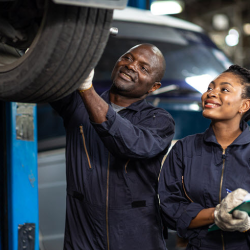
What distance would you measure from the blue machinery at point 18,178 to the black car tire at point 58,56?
408 millimetres

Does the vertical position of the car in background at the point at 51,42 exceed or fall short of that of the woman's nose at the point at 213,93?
it exceeds it

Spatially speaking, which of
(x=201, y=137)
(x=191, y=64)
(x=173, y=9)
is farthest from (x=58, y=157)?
(x=173, y=9)

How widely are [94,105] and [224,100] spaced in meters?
0.49

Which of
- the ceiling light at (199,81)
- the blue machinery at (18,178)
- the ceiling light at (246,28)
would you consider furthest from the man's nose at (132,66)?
the ceiling light at (246,28)

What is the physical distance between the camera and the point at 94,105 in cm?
138

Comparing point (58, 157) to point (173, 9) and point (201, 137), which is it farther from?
point (173, 9)

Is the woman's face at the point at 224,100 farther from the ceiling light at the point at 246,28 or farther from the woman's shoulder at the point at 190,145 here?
the ceiling light at the point at 246,28

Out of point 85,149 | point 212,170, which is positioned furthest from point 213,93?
point 85,149

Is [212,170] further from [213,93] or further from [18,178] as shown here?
[18,178]

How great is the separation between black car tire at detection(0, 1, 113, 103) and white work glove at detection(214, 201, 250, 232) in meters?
0.61

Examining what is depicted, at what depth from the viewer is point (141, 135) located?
1.50 meters

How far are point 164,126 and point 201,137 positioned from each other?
0.16 metres

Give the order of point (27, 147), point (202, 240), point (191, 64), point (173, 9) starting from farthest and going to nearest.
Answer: point (173, 9), point (191, 64), point (27, 147), point (202, 240)

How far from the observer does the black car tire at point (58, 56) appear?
1128 millimetres
